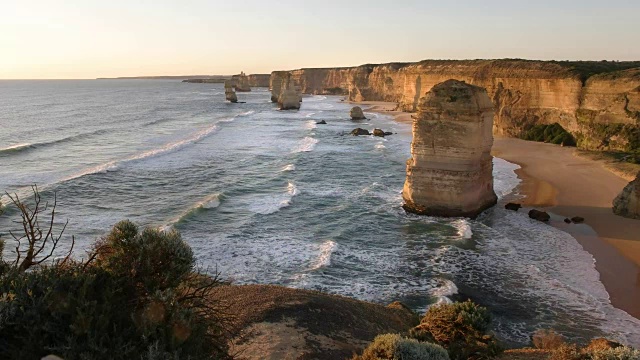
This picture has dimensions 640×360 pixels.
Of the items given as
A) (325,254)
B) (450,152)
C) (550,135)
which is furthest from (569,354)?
(550,135)

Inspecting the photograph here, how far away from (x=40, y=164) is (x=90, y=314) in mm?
35397

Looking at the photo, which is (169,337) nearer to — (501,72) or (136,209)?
(136,209)

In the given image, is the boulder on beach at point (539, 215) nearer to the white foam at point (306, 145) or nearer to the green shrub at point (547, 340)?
the green shrub at point (547, 340)

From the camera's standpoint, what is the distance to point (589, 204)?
2600 centimetres

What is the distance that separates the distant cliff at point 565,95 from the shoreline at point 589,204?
327cm

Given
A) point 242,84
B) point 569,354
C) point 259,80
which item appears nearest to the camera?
point 569,354

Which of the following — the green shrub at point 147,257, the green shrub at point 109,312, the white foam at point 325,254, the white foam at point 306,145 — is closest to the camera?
the green shrub at point 109,312

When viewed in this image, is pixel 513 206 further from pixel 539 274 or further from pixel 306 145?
pixel 306 145

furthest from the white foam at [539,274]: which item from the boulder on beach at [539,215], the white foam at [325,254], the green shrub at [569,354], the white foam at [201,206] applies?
the white foam at [201,206]

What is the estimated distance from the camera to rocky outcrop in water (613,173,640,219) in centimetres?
2328

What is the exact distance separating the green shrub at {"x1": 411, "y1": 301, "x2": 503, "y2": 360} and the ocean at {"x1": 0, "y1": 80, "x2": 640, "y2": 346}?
114 inches

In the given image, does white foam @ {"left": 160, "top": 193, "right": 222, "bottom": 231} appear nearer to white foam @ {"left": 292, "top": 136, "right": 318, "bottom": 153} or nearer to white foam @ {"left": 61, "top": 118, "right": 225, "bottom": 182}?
white foam @ {"left": 61, "top": 118, "right": 225, "bottom": 182}

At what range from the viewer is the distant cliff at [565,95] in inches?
1500

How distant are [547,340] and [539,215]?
12671mm
